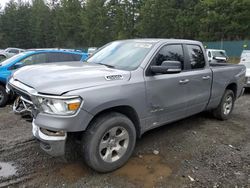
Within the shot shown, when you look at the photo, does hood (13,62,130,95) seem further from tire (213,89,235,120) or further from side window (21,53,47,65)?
side window (21,53,47,65)

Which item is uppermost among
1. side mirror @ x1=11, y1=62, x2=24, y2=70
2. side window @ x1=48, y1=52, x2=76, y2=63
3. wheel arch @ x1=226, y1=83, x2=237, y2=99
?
side window @ x1=48, y1=52, x2=76, y2=63

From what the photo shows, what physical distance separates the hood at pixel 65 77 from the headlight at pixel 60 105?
0.09 m

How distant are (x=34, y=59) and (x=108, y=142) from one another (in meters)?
5.47

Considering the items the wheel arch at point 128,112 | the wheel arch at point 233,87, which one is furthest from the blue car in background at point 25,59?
the wheel arch at point 233,87

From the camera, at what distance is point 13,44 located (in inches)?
2376

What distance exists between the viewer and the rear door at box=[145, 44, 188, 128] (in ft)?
13.5

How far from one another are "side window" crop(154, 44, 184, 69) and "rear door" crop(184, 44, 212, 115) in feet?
0.68

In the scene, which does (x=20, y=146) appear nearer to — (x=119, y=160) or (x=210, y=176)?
(x=119, y=160)

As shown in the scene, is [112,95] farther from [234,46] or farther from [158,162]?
[234,46]

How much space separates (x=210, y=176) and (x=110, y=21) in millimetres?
49530

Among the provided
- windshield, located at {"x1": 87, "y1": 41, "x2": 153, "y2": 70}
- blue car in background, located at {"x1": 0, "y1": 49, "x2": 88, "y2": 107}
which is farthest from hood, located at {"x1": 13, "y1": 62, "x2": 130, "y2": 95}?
blue car in background, located at {"x1": 0, "y1": 49, "x2": 88, "y2": 107}

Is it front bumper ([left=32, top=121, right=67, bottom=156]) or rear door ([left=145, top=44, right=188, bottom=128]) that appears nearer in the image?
front bumper ([left=32, top=121, right=67, bottom=156])

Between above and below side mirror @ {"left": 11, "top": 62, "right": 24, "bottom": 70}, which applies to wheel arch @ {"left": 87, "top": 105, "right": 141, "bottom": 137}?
below

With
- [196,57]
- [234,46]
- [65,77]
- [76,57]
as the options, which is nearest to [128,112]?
[65,77]
